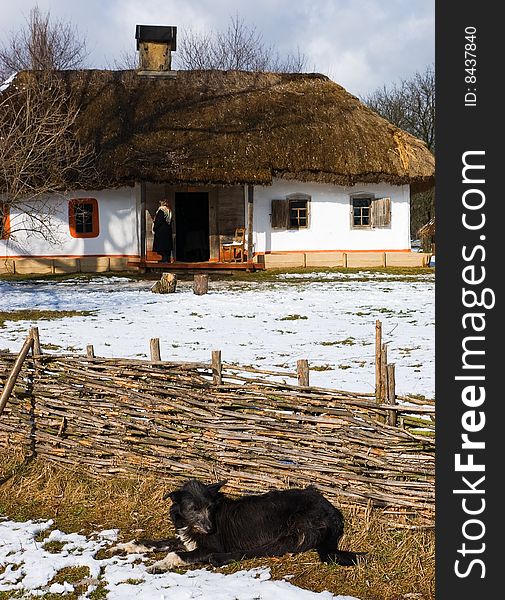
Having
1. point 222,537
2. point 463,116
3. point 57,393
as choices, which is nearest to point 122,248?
point 57,393

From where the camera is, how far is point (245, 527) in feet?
12.9

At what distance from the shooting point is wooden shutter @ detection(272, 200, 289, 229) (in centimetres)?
1850

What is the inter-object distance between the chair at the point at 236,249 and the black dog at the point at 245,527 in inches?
564

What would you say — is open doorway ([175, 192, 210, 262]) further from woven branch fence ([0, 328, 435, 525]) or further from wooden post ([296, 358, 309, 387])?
wooden post ([296, 358, 309, 387])

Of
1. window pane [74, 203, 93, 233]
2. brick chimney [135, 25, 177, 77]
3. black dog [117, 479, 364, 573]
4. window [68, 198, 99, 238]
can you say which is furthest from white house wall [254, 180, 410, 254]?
black dog [117, 479, 364, 573]

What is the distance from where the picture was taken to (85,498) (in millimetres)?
4762

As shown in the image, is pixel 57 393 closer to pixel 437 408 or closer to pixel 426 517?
pixel 426 517

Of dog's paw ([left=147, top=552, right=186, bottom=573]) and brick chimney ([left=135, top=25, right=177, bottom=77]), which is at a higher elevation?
brick chimney ([left=135, top=25, right=177, bottom=77])

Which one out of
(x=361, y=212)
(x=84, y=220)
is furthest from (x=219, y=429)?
(x=361, y=212)

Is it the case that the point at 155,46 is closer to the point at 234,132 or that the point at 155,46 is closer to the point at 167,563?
the point at 234,132

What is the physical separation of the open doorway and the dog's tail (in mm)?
16490

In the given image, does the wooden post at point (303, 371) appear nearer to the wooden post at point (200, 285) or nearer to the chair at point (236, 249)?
the wooden post at point (200, 285)

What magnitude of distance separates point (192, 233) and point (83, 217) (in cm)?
331

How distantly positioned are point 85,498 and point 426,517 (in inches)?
89.1
